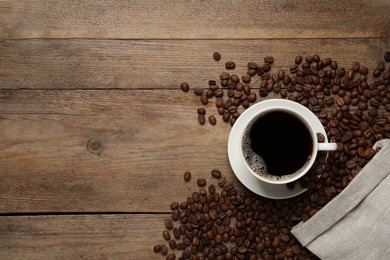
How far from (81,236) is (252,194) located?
464 millimetres

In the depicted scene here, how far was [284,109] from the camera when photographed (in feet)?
4.17

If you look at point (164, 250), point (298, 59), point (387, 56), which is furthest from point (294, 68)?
point (164, 250)

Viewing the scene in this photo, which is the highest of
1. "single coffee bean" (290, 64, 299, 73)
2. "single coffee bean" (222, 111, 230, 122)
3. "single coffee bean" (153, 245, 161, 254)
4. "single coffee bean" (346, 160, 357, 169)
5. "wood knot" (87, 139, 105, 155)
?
"single coffee bean" (290, 64, 299, 73)

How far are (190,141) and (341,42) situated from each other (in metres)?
0.47

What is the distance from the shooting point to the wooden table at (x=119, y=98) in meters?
1.46

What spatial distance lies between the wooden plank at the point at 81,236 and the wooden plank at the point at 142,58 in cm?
35

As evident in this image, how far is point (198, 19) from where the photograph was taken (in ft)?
4.81

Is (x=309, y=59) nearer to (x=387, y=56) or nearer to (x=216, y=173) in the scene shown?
(x=387, y=56)

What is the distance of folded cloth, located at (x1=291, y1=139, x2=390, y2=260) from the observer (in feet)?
4.47

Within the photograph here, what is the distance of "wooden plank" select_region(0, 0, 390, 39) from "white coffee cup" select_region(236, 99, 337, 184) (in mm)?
222

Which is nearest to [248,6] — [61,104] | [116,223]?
[61,104]

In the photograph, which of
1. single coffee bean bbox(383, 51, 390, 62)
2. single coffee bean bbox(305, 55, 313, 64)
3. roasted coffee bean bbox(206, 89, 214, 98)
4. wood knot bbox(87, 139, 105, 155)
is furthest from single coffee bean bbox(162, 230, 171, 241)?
single coffee bean bbox(383, 51, 390, 62)

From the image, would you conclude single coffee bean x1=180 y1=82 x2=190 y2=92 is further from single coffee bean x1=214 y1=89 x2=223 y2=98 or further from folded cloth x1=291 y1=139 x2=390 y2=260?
folded cloth x1=291 y1=139 x2=390 y2=260

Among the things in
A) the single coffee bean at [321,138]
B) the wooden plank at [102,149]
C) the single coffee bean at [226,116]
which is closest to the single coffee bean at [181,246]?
the wooden plank at [102,149]
